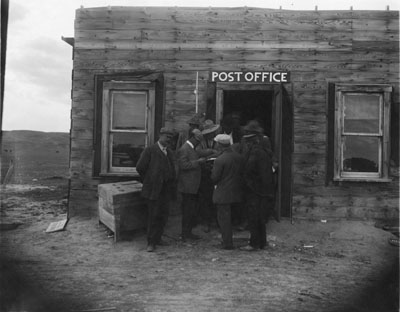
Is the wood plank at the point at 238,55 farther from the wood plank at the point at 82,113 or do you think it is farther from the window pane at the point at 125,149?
the window pane at the point at 125,149

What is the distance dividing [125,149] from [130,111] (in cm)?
81

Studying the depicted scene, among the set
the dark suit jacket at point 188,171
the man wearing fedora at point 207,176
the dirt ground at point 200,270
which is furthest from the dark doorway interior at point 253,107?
the dark suit jacket at point 188,171

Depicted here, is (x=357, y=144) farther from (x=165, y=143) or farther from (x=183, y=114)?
(x=165, y=143)

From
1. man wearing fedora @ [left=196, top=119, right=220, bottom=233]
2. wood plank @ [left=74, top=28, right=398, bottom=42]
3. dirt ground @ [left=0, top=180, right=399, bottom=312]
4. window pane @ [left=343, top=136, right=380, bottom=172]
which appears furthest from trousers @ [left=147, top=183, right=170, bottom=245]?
window pane @ [left=343, top=136, right=380, bottom=172]

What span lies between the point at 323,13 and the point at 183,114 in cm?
354

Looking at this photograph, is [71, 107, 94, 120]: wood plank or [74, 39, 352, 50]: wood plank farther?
[71, 107, 94, 120]: wood plank

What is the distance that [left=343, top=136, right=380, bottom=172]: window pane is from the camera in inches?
347

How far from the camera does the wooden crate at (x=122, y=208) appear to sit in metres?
7.35

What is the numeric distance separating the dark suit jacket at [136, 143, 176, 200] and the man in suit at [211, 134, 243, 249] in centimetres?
78

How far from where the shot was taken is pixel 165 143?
7.11 meters

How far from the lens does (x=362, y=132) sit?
8734mm

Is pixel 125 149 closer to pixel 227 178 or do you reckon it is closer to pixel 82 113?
pixel 82 113

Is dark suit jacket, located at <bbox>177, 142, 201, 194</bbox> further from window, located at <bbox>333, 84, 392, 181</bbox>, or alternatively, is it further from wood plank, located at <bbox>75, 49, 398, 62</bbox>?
window, located at <bbox>333, 84, 392, 181</bbox>

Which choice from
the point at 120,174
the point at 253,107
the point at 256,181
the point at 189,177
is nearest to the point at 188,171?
the point at 189,177
